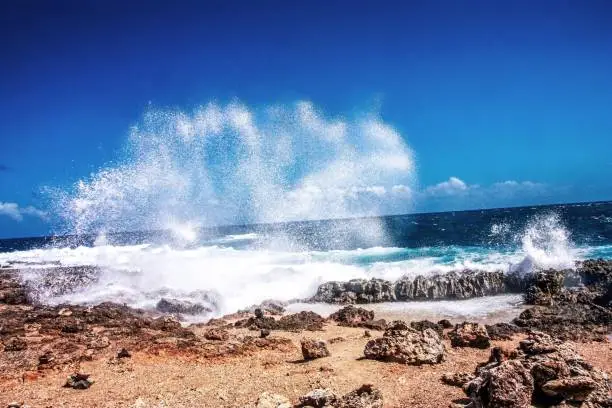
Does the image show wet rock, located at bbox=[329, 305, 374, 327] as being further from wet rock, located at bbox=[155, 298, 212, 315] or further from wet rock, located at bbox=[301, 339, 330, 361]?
wet rock, located at bbox=[155, 298, 212, 315]

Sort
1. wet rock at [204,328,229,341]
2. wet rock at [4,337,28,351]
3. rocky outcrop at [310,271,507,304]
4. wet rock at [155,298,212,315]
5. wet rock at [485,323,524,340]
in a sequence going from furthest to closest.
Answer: rocky outcrop at [310,271,507,304]
wet rock at [155,298,212,315]
wet rock at [204,328,229,341]
wet rock at [485,323,524,340]
wet rock at [4,337,28,351]

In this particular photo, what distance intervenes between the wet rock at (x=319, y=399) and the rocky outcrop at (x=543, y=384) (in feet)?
6.92

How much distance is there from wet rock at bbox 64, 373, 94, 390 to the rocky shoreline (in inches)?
0.9

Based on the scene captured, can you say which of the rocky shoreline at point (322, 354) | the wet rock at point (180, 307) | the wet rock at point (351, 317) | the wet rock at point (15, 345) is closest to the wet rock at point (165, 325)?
the rocky shoreline at point (322, 354)

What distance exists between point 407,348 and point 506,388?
3554 mm

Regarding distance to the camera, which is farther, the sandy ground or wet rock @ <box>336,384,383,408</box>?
the sandy ground

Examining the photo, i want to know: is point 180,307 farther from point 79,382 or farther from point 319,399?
point 319,399

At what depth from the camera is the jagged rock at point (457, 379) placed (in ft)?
26.2

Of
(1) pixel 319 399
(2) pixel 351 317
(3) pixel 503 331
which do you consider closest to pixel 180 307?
(2) pixel 351 317

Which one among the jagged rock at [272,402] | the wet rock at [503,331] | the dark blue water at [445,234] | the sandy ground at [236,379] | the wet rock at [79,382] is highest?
the dark blue water at [445,234]

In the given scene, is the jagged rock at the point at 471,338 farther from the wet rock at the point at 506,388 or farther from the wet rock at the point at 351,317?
the wet rock at the point at 506,388

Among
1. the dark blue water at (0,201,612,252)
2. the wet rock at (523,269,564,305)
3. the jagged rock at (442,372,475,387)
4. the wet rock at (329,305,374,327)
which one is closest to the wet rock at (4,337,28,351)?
the wet rock at (329,305,374,327)

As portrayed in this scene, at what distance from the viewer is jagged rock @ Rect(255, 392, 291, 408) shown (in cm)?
685

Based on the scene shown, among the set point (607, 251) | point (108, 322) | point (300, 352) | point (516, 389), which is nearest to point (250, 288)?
point (108, 322)
